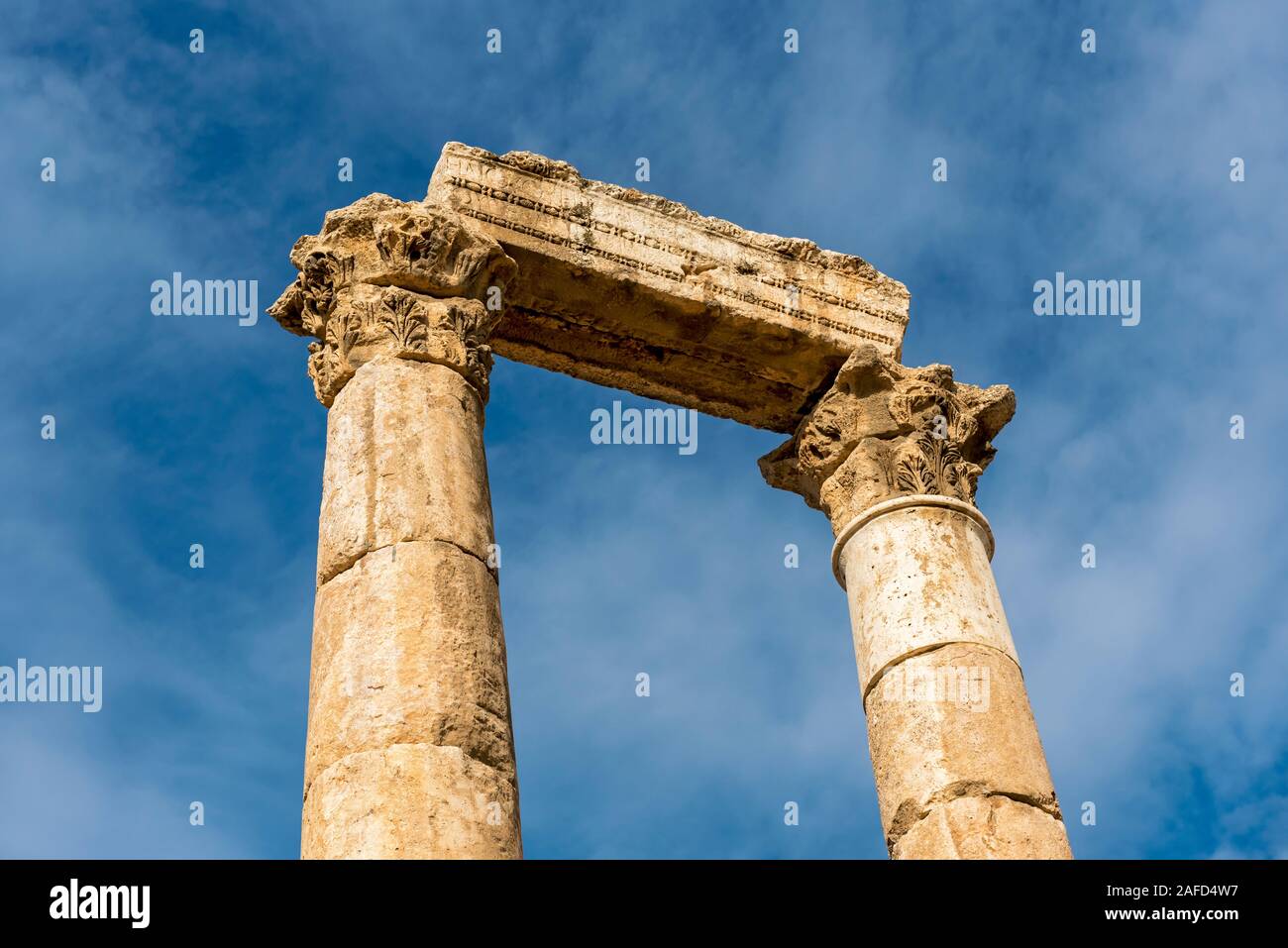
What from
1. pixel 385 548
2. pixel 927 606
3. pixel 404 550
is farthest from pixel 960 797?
pixel 385 548

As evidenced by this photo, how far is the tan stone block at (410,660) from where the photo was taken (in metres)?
10.3

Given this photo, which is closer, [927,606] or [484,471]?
[484,471]

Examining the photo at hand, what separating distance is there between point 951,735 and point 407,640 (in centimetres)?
452

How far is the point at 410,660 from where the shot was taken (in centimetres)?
1062

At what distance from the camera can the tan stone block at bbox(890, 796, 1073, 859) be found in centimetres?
1224

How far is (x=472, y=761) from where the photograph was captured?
1027cm

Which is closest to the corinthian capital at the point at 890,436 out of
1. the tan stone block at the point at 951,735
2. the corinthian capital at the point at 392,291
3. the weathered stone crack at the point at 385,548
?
the tan stone block at the point at 951,735

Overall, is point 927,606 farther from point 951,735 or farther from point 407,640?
point 407,640

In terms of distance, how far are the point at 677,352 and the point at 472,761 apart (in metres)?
6.30

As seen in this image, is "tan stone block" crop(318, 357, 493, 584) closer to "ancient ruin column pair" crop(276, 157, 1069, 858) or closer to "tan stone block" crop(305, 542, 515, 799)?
"ancient ruin column pair" crop(276, 157, 1069, 858)

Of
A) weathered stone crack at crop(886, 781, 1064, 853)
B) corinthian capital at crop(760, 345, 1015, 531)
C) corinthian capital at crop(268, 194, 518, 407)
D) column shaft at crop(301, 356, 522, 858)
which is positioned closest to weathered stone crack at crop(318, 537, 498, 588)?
column shaft at crop(301, 356, 522, 858)

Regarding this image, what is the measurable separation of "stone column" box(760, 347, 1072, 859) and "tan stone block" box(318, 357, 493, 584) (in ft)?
12.2
